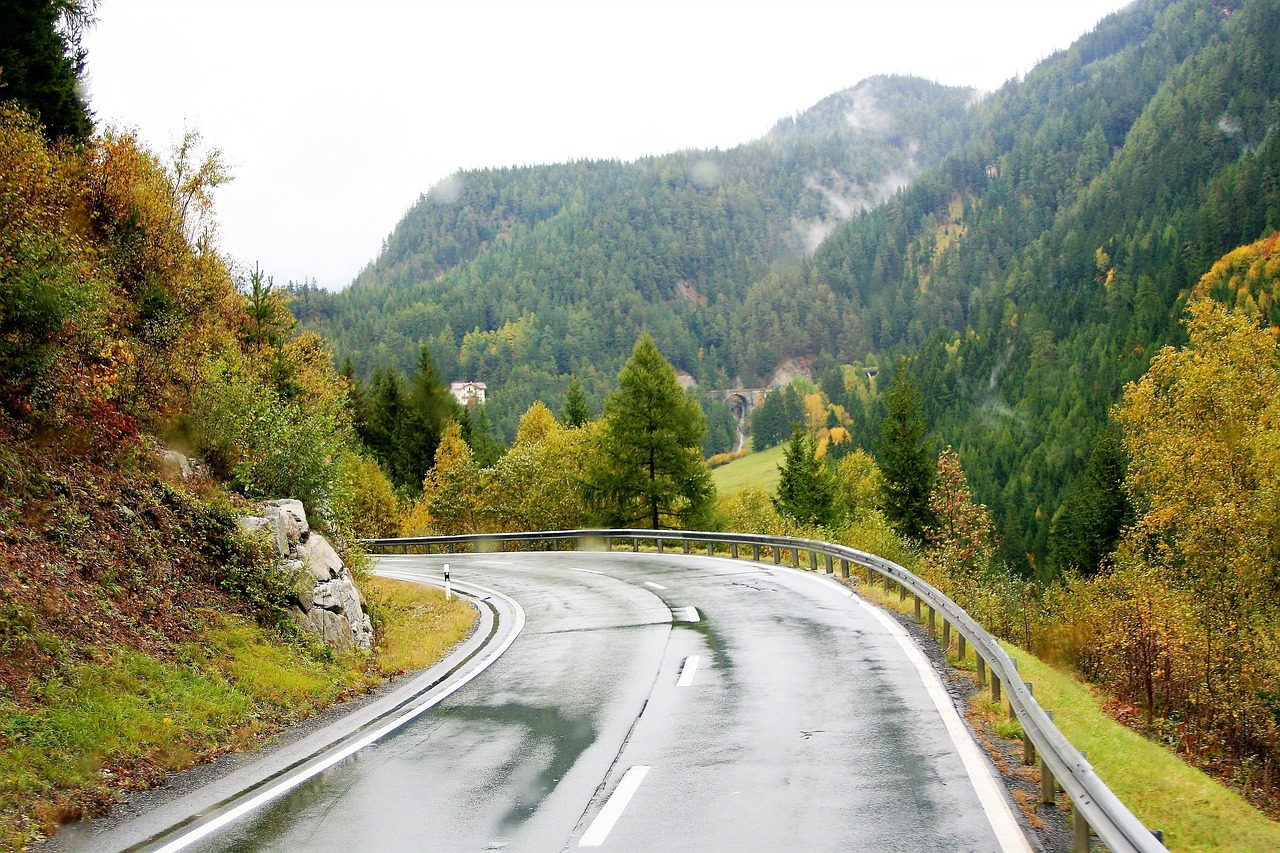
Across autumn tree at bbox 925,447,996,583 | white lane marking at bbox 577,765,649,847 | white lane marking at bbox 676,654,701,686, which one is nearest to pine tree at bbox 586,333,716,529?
autumn tree at bbox 925,447,996,583

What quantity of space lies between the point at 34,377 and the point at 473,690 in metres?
7.50

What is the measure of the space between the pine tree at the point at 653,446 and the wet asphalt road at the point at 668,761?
102 feet

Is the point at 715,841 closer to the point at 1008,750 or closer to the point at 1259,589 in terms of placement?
the point at 1008,750

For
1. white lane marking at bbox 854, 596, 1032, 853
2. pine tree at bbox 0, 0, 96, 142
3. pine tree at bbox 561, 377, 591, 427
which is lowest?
white lane marking at bbox 854, 596, 1032, 853

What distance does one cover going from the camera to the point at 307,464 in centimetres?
1641

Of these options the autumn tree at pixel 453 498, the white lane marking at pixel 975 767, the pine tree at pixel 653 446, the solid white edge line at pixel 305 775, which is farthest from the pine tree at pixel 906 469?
the solid white edge line at pixel 305 775

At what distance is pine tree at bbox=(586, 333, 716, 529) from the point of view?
4612cm

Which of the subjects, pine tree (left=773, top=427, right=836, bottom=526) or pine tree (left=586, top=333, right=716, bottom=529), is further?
pine tree (left=773, top=427, right=836, bottom=526)

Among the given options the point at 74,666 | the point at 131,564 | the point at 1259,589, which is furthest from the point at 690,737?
the point at 1259,589

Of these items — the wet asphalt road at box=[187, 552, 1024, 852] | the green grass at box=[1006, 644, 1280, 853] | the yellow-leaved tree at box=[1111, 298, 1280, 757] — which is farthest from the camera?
the yellow-leaved tree at box=[1111, 298, 1280, 757]

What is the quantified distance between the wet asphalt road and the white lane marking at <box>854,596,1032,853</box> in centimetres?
7

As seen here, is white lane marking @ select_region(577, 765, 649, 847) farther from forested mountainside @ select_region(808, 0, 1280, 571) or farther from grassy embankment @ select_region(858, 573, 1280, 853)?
forested mountainside @ select_region(808, 0, 1280, 571)

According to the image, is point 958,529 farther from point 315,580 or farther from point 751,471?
point 751,471

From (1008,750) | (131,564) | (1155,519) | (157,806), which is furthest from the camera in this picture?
(1155,519)
